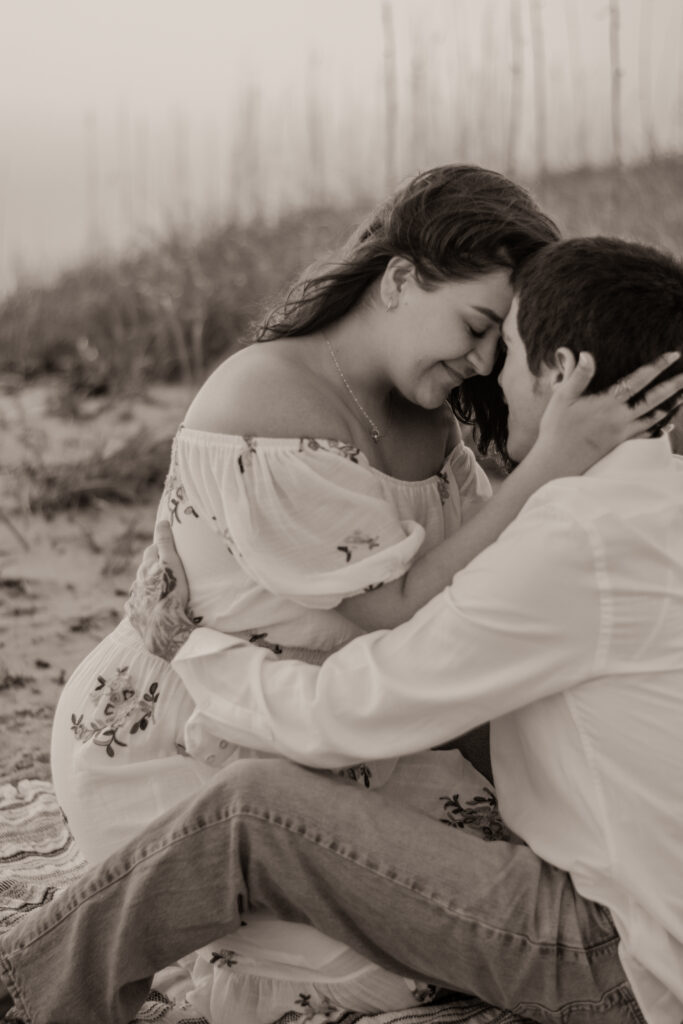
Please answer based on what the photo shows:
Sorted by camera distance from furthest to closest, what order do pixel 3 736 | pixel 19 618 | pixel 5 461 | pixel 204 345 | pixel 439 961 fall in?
pixel 204 345 → pixel 5 461 → pixel 19 618 → pixel 3 736 → pixel 439 961

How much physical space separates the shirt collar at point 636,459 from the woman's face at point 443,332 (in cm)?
38

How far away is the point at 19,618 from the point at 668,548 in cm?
273

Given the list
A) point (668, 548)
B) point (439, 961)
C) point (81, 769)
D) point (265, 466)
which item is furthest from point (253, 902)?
point (668, 548)

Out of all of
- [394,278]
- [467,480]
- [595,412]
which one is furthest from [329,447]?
[467,480]

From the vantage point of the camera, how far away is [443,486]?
247cm

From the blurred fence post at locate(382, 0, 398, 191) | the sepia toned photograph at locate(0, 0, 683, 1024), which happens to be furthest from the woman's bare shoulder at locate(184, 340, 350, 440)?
the blurred fence post at locate(382, 0, 398, 191)

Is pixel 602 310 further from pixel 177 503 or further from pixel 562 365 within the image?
pixel 177 503

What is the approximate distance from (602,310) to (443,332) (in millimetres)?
359

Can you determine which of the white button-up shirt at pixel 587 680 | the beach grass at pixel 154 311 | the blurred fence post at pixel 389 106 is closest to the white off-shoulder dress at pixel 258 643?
the white button-up shirt at pixel 587 680

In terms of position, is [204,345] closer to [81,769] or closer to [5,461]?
[5,461]

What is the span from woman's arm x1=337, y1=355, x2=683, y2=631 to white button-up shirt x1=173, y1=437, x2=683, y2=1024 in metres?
0.04

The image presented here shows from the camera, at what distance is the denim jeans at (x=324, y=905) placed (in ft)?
6.08

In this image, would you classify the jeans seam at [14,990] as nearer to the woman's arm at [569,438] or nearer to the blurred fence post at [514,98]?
the woman's arm at [569,438]

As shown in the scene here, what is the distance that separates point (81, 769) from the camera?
7.36ft
